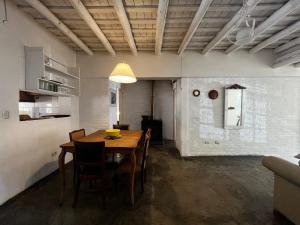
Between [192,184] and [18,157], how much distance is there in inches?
104

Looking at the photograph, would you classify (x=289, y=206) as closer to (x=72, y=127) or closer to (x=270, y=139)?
(x=270, y=139)

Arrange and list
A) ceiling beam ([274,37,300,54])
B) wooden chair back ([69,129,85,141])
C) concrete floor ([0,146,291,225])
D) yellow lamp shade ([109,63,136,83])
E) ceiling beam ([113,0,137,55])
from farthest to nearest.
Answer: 1. ceiling beam ([274,37,300,54])
2. yellow lamp shade ([109,63,136,83])
3. wooden chair back ([69,129,85,141])
4. ceiling beam ([113,0,137,55])
5. concrete floor ([0,146,291,225])

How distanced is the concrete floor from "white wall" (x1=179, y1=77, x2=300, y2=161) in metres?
1.37

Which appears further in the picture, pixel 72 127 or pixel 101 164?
pixel 72 127

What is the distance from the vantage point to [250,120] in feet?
17.9

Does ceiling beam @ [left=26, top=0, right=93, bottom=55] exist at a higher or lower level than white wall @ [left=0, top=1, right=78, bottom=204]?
higher

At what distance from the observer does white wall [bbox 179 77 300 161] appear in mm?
5418

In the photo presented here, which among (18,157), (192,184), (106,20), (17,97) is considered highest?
(106,20)

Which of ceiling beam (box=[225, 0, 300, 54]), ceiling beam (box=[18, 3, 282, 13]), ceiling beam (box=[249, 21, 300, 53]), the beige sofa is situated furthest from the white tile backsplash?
ceiling beam (box=[249, 21, 300, 53])

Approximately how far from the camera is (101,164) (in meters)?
2.60

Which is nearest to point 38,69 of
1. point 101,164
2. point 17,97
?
point 17,97

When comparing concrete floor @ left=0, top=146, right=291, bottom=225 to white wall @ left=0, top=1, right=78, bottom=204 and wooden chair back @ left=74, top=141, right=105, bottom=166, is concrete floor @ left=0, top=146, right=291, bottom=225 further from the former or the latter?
wooden chair back @ left=74, top=141, right=105, bottom=166

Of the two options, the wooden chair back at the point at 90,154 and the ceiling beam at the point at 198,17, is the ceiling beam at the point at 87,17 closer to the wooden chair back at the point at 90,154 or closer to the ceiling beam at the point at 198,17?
the ceiling beam at the point at 198,17

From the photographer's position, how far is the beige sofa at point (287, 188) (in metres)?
2.13
